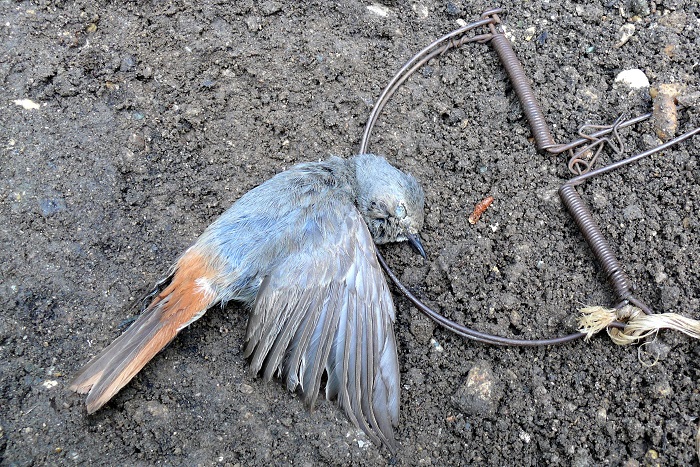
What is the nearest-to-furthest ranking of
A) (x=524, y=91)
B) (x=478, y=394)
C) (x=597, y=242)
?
1. (x=478, y=394)
2. (x=597, y=242)
3. (x=524, y=91)

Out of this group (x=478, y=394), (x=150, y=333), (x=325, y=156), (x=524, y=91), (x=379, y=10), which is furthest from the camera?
(x=379, y=10)

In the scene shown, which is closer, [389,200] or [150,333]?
[150,333]

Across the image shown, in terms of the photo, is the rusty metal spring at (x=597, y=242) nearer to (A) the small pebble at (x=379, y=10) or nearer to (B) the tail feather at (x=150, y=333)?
(A) the small pebble at (x=379, y=10)

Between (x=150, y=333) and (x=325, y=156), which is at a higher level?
(x=325, y=156)

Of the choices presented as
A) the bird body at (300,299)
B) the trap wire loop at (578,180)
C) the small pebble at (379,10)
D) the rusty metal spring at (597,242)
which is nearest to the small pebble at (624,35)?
the trap wire loop at (578,180)

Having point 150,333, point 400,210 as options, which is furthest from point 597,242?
point 150,333

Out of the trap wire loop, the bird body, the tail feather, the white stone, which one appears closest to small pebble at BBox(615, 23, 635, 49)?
the white stone

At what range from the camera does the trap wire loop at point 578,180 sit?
307 cm

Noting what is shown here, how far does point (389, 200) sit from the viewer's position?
3371 mm

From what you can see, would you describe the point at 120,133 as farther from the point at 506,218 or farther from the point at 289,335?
the point at 506,218

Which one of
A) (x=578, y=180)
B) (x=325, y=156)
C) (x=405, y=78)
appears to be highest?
(x=405, y=78)

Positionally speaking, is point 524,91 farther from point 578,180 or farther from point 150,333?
point 150,333

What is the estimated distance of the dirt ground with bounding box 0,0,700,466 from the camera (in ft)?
9.77

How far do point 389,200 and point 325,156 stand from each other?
632 millimetres
